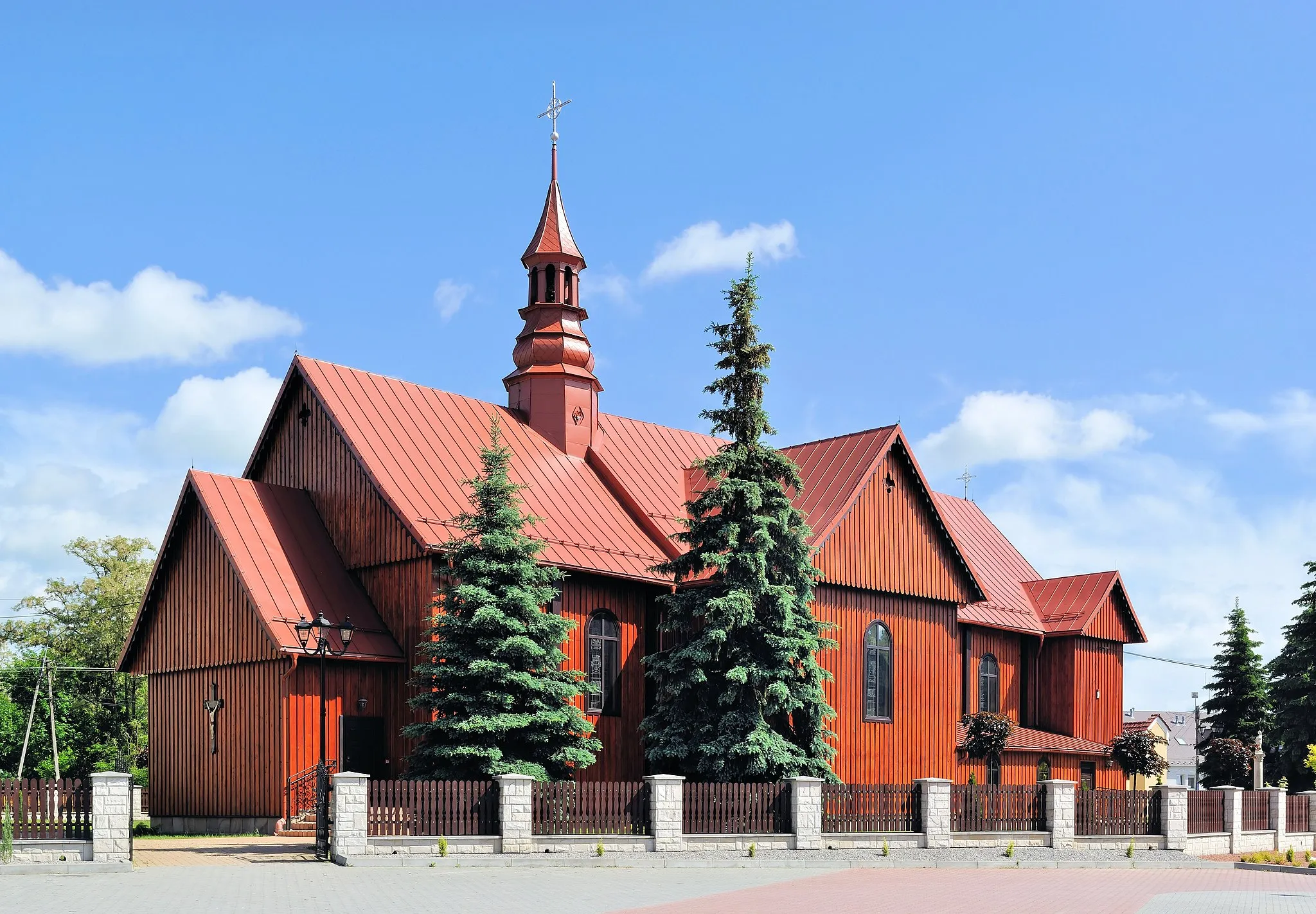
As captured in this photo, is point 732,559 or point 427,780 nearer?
point 427,780

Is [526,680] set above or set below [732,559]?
below

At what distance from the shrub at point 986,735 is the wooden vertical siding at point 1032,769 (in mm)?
670

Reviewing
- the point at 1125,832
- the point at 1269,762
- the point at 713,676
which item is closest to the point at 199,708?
the point at 713,676

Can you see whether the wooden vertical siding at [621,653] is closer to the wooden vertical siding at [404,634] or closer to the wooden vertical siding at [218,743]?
the wooden vertical siding at [404,634]

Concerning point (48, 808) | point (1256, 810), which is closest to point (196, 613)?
point (48, 808)

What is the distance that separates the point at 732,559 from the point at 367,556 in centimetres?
798

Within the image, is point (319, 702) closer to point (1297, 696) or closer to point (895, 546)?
point (895, 546)

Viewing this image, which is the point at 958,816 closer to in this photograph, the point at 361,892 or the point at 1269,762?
the point at 361,892

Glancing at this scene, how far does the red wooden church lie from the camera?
29094mm

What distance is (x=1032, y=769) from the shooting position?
135 feet

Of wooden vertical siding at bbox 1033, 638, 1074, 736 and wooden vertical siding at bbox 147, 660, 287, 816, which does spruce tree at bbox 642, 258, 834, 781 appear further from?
wooden vertical siding at bbox 1033, 638, 1074, 736

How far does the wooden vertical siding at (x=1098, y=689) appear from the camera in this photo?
44.2 meters

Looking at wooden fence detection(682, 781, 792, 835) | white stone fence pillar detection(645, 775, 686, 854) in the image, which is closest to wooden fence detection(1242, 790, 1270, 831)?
wooden fence detection(682, 781, 792, 835)

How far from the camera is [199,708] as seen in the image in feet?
102
